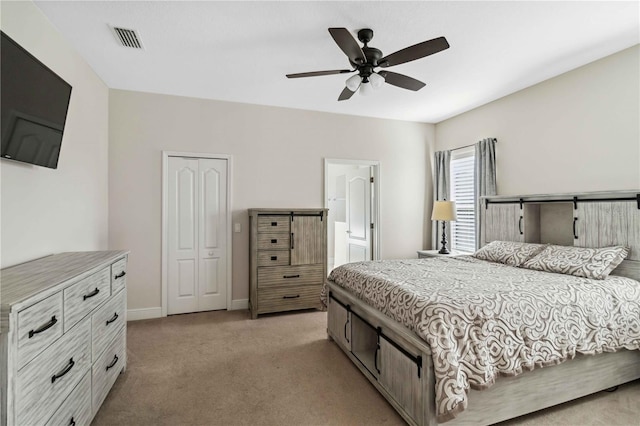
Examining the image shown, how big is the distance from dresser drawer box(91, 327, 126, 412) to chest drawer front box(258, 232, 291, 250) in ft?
5.82

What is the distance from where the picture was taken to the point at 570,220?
3305mm

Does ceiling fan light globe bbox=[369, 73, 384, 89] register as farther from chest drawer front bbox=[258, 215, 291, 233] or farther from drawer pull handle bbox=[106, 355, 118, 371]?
drawer pull handle bbox=[106, 355, 118, 371]

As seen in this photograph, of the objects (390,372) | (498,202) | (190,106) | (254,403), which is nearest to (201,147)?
(190,106)

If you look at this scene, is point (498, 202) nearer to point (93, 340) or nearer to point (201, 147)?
point (201, 147)

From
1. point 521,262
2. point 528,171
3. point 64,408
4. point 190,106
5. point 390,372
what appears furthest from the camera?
point 190,106

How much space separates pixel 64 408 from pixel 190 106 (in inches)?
138

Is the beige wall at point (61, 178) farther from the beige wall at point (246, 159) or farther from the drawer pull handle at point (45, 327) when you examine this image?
the drawer pull handle at point (45, 327)

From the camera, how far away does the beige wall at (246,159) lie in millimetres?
3873

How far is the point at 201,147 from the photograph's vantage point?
414 cm

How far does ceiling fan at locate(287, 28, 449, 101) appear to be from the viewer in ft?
7.09

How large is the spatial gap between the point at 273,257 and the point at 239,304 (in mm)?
889

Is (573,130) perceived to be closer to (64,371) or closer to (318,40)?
(318,40)

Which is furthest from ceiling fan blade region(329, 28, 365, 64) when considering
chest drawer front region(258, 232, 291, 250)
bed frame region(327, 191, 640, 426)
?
chest drawer front region(258, 232, 291, 250)

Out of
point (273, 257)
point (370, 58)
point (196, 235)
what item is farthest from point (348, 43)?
point (196, 235)
